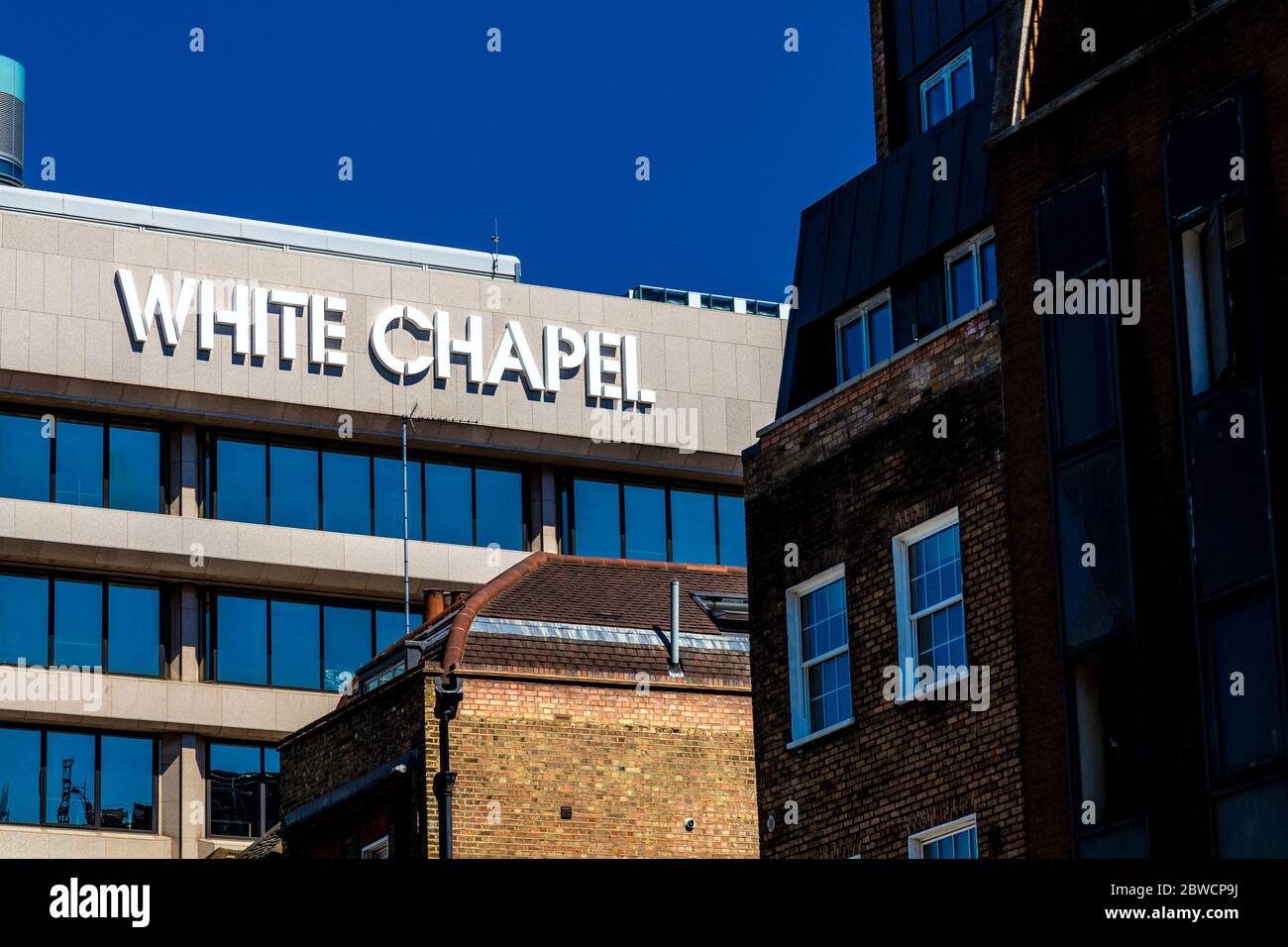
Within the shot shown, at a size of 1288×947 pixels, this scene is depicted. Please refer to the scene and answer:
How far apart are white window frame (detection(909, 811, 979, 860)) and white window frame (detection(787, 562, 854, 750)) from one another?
2.17 m

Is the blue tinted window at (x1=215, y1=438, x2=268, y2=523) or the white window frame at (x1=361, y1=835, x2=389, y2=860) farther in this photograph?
the blue tinted window at (x1=215, y1=438, x2=268, y2=523)

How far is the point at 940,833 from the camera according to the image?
28078mm

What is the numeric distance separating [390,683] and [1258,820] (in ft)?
57.0

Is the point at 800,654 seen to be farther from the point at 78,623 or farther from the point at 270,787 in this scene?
the point at 270,787

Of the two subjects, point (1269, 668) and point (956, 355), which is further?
point (956, 355)

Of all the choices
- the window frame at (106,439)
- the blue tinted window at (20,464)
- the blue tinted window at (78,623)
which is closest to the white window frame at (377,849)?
the blue tinted window at (78,623)

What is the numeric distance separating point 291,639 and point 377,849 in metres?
32.4

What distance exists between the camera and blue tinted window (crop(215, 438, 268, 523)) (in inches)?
2714

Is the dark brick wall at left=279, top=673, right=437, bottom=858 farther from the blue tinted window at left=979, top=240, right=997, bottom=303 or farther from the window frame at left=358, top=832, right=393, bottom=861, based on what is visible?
the blue tinted window at left=979, top=240, right=997, bottom=303

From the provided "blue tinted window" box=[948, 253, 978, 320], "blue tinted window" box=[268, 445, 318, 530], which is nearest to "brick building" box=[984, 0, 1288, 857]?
"blue tinted window" box=[948, 253, 978, 320]

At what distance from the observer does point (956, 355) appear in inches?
1145

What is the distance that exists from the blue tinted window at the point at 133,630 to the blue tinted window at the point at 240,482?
3.04 metres
